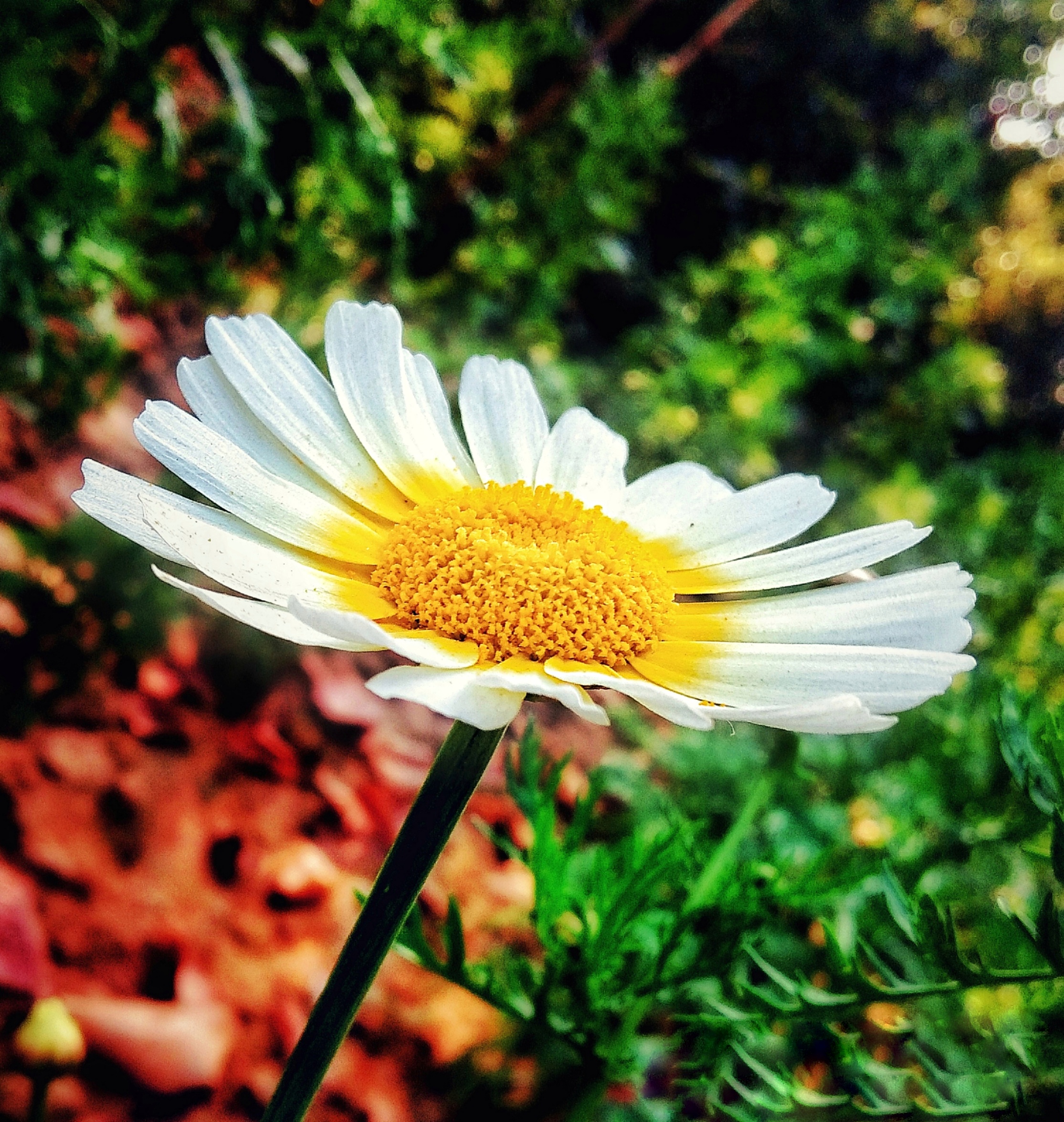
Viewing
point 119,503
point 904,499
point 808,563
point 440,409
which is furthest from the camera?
point 904,499

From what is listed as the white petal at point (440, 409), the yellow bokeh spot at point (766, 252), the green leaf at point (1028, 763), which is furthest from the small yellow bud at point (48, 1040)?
the yellow bokeh spot at point (766, 252)

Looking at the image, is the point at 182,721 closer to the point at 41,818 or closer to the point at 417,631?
the point at 41,818

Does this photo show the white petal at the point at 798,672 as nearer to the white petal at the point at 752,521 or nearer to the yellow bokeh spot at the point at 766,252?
the white petal at the point at 752,521

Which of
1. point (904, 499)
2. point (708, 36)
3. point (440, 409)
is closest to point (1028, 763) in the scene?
point (440, 409)

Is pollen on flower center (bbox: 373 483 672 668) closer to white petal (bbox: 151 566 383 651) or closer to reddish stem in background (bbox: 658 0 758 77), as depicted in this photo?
white petal (bbox: 151 566 383 651)

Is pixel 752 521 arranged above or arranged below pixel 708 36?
below

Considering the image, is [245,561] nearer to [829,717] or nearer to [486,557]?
[486,557]

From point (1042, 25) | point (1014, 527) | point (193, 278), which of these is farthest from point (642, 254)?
point (1042, 25)
